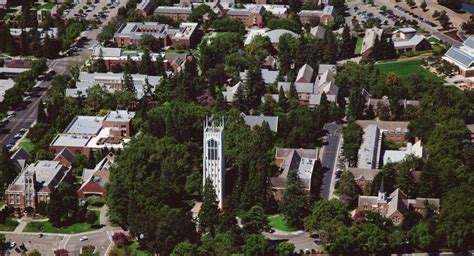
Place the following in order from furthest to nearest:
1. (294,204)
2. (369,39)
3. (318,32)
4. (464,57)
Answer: (318,32), (369,39), (464,57), (294,204)

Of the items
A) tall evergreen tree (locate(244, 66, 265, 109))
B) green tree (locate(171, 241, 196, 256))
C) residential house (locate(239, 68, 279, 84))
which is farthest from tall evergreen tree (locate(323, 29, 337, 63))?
green tree (locate(171, 241, 196, 256))

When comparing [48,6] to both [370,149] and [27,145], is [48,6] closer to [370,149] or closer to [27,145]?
[27,145]

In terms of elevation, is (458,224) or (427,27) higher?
(458,224)

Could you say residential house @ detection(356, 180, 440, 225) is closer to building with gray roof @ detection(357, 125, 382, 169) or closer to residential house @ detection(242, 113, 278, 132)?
building with gray roof @ detection(357, 125, 382, 169)

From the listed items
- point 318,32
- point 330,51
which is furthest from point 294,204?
point 318,32

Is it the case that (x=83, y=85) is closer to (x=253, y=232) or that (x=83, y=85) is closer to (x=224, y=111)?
(x=224, y=111)

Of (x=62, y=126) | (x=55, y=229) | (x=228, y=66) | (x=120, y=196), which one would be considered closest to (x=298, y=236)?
(x=120, y=196)
